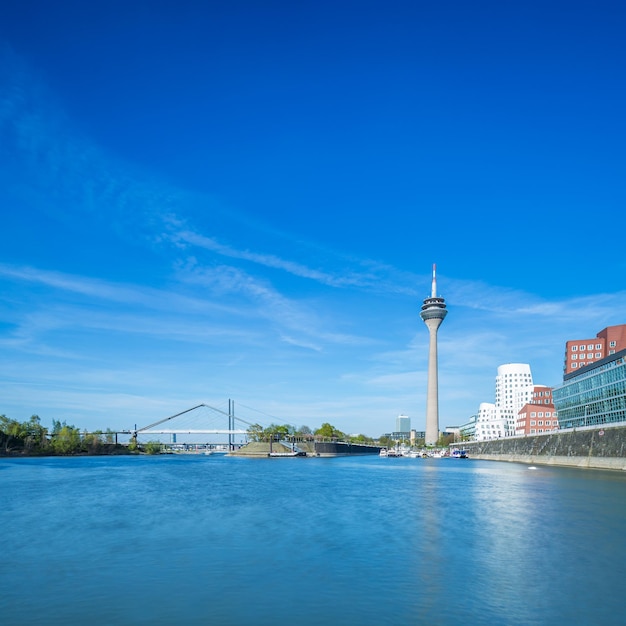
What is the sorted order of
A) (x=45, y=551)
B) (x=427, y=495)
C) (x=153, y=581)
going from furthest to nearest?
(x=427, y=495) < (x=45, y=551) < (x=153, y=581)

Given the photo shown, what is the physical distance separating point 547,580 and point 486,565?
2.86 meters

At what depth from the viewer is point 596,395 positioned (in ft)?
333

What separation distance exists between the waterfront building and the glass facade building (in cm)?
3426

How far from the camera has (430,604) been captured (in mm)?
17875

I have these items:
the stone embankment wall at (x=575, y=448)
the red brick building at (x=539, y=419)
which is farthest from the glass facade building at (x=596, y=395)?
the red brick building at (x=539, y=419)

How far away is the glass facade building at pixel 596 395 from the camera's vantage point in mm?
90688

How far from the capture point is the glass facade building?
3570 inches

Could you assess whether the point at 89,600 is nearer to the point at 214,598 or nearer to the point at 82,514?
the point at 214,598

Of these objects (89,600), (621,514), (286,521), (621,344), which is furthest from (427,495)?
(621,344)

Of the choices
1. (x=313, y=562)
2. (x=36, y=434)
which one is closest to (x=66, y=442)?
(x=36, y=434)

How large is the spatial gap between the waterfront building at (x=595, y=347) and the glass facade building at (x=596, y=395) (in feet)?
112

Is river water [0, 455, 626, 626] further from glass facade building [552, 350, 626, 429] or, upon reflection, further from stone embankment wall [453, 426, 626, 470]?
glass facade building [552, 350, 626, 429]

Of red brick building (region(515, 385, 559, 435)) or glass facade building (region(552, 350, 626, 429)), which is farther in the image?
red brick building (region(515, 385, 559, 435))

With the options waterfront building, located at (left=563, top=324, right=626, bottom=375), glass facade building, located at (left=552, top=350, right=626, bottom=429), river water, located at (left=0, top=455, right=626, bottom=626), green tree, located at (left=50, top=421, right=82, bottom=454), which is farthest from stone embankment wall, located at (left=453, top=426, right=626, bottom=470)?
green tree, located at (left=50, top=421, right=82, bottom=454)
